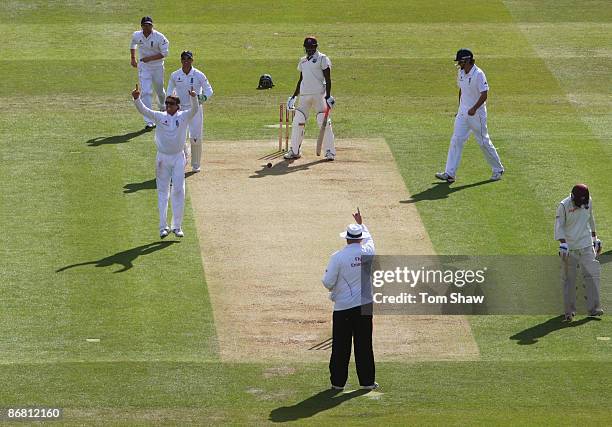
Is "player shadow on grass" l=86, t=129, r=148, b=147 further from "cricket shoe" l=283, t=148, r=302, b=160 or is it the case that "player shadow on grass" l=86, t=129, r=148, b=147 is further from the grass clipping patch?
"cricket shoe" l=283, t=148, r=302, b=160

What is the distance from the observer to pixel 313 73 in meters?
27.9

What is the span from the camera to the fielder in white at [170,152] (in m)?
23.5

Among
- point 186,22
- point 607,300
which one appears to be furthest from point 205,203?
point 186,22

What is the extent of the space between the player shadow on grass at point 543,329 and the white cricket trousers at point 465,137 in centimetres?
648

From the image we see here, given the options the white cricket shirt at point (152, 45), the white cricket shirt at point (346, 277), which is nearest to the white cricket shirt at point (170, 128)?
the white cricket shirt at point (346, 277)

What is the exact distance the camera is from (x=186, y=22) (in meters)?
41.1

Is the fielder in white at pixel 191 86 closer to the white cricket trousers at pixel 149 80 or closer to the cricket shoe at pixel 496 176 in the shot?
the white cricket trousers at pixel 149 80

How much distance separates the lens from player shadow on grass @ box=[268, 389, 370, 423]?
17.5 metres

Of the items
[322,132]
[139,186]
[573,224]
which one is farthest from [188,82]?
[573,224]

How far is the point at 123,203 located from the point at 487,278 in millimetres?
6951

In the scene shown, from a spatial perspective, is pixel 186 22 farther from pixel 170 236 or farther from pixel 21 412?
pixel 21 412

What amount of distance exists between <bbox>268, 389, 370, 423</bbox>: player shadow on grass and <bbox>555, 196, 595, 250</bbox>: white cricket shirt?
416 cm
